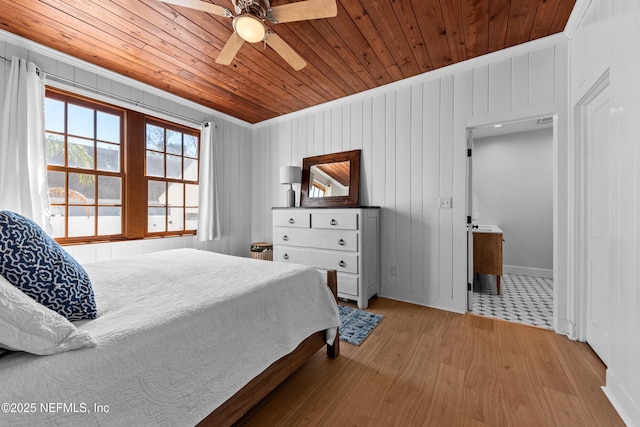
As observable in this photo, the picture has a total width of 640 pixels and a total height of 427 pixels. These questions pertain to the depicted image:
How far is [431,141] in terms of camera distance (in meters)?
2.76

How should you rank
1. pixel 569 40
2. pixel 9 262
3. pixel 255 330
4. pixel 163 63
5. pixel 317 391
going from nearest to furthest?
pixel 9 262
pixel 255 330
pixel 317 391
pixel 569 40
pixel 163 63

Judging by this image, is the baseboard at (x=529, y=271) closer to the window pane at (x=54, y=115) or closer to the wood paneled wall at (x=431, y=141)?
the wood paneled wall at (x=431, y=141)

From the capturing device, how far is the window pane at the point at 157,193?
10.3 ft

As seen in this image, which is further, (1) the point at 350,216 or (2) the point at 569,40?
(1) the point at 350,216

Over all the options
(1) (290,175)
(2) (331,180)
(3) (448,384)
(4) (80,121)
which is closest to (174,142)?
(4) (80,121)

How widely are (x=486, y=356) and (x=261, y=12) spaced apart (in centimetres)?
287

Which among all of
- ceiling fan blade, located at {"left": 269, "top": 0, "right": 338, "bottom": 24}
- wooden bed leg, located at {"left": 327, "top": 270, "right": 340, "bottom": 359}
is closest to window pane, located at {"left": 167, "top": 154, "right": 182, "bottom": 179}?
ceiling fan blade, located at {"left": 269, "top": 0, "right": 338, "bottom": 24}

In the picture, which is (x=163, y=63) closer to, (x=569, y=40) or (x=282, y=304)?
(x=282, y=304)

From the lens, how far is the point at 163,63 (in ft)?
8.29

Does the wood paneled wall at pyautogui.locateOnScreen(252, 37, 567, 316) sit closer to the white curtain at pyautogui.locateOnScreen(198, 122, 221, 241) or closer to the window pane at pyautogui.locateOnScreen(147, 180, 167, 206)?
the white curtain at pyautogui.locateOnScreen(198, 122, 221, 241)

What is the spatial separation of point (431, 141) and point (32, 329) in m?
3.09

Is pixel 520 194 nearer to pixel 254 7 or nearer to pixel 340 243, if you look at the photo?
pixel 340 243

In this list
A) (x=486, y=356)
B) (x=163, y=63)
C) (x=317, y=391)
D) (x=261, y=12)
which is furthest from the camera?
(x=163, y=63)

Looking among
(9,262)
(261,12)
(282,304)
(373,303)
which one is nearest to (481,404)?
(282,304)
